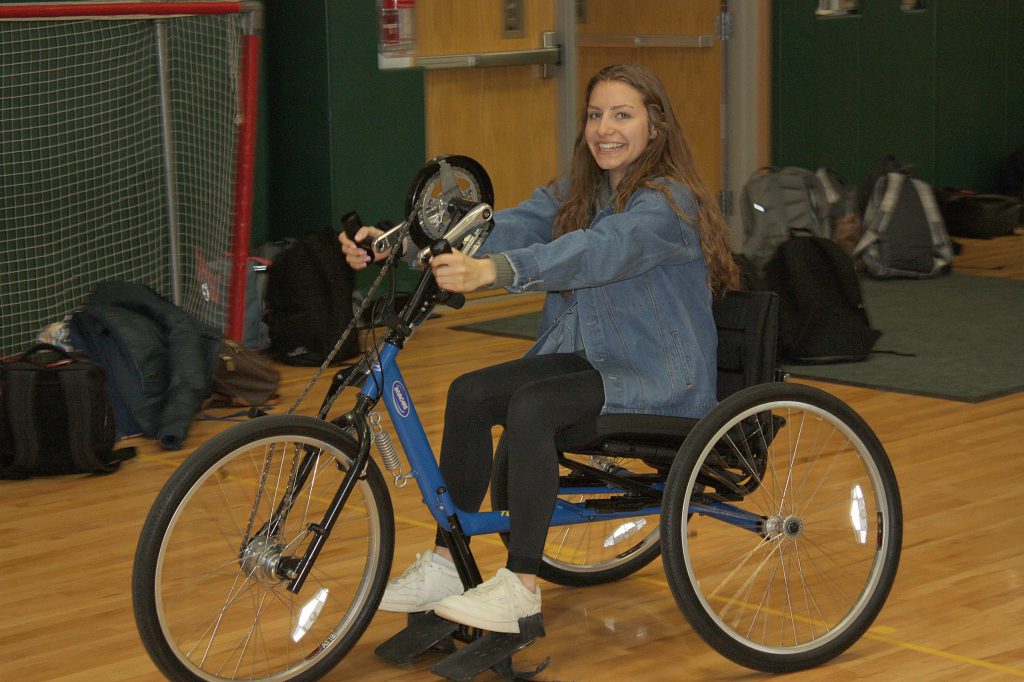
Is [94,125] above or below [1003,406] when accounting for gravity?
above

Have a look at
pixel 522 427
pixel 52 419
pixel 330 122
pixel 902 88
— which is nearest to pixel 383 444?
pixel 522 427

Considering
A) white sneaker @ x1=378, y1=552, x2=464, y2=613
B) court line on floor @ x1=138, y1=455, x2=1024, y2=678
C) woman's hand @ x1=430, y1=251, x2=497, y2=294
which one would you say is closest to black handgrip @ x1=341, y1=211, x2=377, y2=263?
woman's hand @ x1=430, y1=251, x2=497, y2=294

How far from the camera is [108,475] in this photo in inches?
159

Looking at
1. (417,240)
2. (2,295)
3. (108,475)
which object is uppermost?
(417,240)

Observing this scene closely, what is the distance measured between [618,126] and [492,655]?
3.16 feet

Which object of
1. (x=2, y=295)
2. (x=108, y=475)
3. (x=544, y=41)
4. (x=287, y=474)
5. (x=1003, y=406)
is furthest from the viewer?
(x=544, y=41)

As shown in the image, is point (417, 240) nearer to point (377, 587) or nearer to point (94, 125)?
point (377, 587)

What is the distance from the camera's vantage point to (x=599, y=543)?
119 inches

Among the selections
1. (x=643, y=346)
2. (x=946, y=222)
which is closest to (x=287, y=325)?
(x=643, y=346)

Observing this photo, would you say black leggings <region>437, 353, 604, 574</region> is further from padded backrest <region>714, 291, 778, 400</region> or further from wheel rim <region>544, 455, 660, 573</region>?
wheel rim <region>544, 455, 660, 573</region>

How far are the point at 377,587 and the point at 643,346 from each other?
63 centimetres

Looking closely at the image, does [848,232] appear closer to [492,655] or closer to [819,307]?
[819,307]

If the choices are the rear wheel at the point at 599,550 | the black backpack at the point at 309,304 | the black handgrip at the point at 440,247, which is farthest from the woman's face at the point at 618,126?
the black backpack at the point at 309,304

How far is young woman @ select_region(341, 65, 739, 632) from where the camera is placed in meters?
2.42
